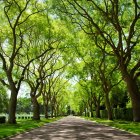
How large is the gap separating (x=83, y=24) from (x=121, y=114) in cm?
2385

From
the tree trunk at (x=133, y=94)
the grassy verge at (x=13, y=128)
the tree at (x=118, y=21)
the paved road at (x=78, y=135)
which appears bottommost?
the paved road at (x=78, y=135)

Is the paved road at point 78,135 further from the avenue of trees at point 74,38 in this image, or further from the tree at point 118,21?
the avenue of trees at point 74,38

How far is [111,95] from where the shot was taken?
2635 inches

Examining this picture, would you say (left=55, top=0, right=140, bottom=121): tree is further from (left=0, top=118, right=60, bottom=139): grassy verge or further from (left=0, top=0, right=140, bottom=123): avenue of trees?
(left=0, top=118, right=60, bottom=139): grassy verge

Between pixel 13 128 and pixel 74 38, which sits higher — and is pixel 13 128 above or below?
below

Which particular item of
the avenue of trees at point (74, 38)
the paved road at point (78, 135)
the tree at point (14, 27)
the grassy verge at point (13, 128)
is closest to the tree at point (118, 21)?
the avenue of trees at point (74, 38)

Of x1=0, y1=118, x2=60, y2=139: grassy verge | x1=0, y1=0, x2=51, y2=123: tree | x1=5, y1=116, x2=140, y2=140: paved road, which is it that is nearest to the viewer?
x1=5, y1=116, x2=140, y2=140: paved road

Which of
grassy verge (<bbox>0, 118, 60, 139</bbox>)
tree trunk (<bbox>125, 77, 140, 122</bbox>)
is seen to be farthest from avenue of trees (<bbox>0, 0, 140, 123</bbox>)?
grassy verge (<bbox>0, 118, 60, 139</bbox>)

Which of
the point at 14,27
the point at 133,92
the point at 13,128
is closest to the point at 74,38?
the point at 14,27

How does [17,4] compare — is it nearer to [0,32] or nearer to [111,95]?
[0,32]

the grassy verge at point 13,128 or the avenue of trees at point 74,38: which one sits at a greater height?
the avenue of trees at point 74,38

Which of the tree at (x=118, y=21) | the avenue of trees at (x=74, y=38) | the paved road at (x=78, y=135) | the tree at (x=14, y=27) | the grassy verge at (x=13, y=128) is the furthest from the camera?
the tree at (x=14, y=27)

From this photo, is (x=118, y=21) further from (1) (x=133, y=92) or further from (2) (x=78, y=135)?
(2) (x=78, y=135)

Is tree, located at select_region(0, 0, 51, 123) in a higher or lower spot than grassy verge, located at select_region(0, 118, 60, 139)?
higher
